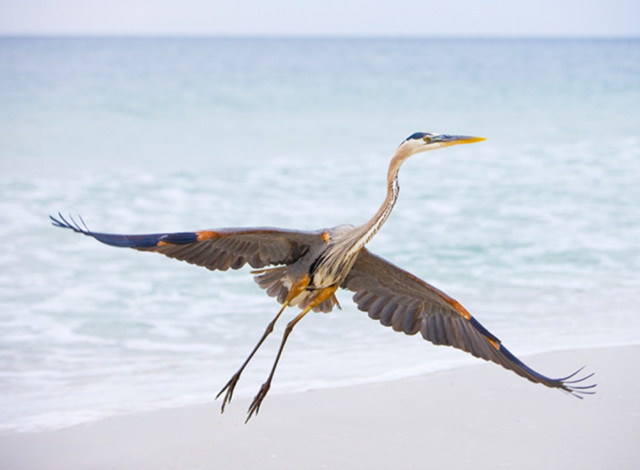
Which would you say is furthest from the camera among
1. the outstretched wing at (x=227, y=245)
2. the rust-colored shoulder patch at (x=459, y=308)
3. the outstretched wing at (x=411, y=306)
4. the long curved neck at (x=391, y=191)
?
the outstretched wing at (x=411, y=306)

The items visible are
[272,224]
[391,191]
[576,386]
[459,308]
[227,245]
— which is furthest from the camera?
[272,224]

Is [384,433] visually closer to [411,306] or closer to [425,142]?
[411,306]

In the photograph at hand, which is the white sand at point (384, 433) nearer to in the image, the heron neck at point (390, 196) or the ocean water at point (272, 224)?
the ocean water at point (272, 224)

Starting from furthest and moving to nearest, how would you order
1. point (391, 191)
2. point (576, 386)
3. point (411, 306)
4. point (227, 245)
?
point (576, 386)
point (411, 306)
point (227, 245)
point (391, 191)

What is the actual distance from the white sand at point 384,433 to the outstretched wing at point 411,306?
36cm

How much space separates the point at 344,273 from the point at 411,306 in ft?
1.56

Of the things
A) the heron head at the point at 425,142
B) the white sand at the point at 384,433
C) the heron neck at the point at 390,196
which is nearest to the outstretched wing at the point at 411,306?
the white sand at the point at 384,433

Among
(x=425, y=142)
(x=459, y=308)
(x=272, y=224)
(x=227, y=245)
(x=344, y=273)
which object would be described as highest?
(x=272, y=224)

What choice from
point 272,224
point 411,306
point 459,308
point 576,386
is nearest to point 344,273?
point 411,306

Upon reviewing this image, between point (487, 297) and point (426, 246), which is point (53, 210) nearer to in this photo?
point (426, 246)

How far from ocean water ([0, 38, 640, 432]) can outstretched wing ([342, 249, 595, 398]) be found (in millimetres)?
1078

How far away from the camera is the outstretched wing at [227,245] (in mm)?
4168

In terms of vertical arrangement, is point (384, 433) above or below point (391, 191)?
below

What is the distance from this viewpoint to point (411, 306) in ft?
16.4
